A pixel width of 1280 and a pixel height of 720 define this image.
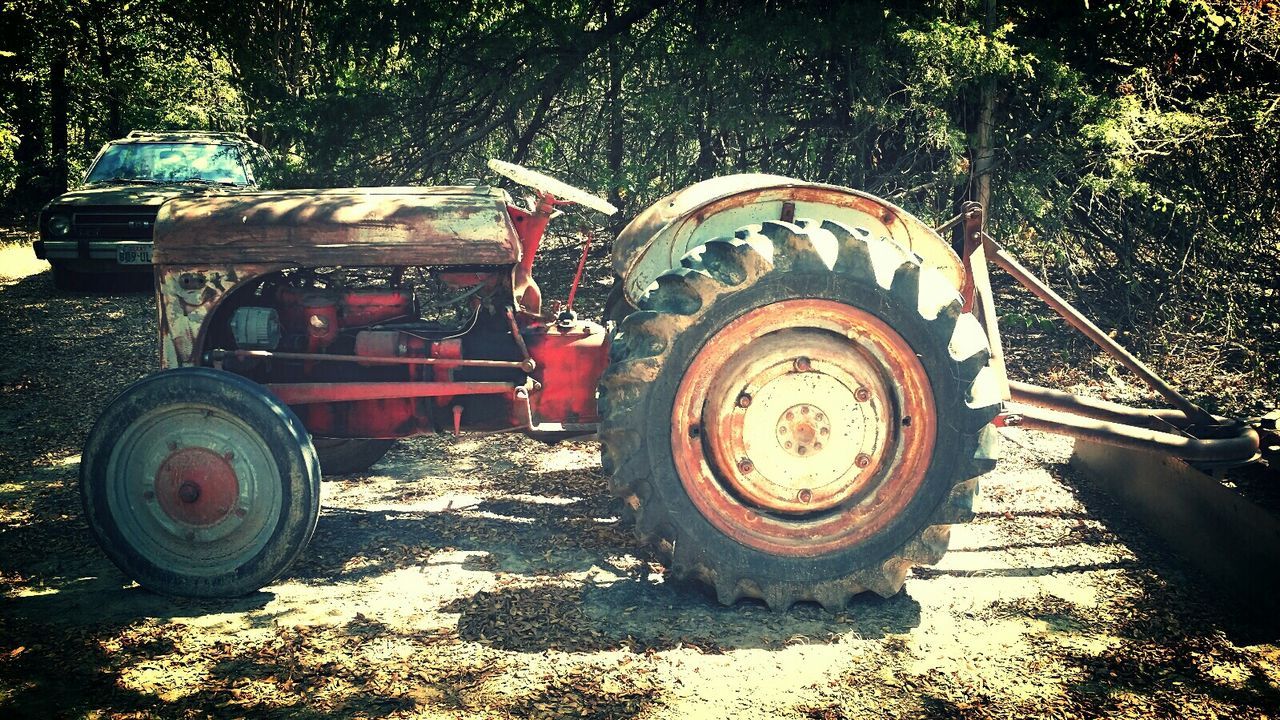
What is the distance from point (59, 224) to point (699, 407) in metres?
9.41

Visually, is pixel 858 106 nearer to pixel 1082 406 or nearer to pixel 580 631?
pixel 1082 406

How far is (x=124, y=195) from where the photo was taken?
33.9 ft

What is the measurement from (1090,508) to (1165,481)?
1.47 ft

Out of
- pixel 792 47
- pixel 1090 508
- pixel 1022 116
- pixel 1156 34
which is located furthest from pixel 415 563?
pixel 1156 34

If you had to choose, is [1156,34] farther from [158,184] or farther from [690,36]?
[158,184]

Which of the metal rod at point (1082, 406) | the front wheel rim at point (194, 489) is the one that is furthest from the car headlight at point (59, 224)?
the metal rod at point (1082, 406)

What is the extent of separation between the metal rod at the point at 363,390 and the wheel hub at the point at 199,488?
0.41 m

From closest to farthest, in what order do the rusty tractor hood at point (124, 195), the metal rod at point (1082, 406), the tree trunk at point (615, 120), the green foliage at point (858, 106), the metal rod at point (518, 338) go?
the metal rod at point (518, 338) → the metal rod at point (1082, 406) → the green foliage at point (858, 106) → the tree trunk at point (615, 120) → the rusty tractor hood at point (124, 195)

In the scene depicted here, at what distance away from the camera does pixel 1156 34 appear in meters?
6.97

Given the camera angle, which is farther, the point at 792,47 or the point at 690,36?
the point at 690,36

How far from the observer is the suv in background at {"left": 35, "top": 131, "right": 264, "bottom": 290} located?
10242mm

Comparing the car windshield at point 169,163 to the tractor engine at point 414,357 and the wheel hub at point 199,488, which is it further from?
the wheel hub at point 199,488

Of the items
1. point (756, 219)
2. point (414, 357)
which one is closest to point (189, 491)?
point (414, 357)

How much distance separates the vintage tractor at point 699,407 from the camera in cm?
365
